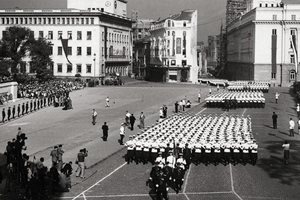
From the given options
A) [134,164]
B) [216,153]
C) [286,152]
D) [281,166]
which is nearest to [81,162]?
[134,164]

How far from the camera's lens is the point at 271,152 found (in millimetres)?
30922

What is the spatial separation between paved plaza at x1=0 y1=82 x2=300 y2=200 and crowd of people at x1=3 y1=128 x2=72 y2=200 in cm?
58

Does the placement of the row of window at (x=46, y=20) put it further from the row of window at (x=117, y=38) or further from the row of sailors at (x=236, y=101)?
the row of sailors at (x=236, y=101)

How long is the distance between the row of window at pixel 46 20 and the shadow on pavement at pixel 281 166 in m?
80.8

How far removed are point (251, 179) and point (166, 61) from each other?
95203mm

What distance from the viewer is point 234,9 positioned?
163m

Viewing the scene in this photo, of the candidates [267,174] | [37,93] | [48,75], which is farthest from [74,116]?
[48,75]

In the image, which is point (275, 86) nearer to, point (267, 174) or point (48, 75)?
point (48, 75)

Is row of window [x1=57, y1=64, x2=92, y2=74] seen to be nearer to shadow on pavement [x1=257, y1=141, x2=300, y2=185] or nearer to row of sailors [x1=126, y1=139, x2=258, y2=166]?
shadow on pavement [x1=257, y1=141, x2=300, y2=185]

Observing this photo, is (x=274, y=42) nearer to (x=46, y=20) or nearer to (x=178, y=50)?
(x=178, y=50)

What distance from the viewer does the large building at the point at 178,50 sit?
115562 millimetres

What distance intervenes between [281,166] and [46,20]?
89750mm

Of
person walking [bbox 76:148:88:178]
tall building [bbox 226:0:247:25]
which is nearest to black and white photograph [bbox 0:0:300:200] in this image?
person walking [bbox 76:148:88:178]

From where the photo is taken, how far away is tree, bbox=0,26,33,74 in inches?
3561
